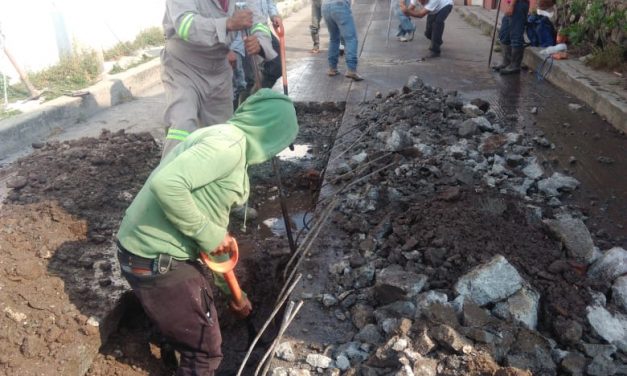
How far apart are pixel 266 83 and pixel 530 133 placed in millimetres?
3038

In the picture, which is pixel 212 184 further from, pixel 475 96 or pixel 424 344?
pixel 475 96

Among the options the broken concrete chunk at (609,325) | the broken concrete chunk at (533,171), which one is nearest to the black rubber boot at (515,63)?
the broken concrete chunk at (533,171)

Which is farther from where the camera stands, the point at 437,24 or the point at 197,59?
the point at 437,24

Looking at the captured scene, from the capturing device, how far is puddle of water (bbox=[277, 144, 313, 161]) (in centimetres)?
542

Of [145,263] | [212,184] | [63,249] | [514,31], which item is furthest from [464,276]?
[514,31]

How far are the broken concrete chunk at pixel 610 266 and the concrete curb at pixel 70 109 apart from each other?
5530 millimetres

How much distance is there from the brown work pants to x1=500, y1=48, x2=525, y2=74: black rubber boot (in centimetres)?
679

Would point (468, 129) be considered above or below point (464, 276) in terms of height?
below

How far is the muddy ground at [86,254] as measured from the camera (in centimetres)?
270

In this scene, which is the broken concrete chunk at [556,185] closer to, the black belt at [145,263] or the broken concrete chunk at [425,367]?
the broken concrete chunk at [425,367]

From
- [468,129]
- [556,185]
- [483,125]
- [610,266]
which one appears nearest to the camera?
[610,266]

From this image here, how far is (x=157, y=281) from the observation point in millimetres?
2354

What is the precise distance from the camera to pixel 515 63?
7.82m

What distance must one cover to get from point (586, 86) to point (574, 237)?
12.9 ft
